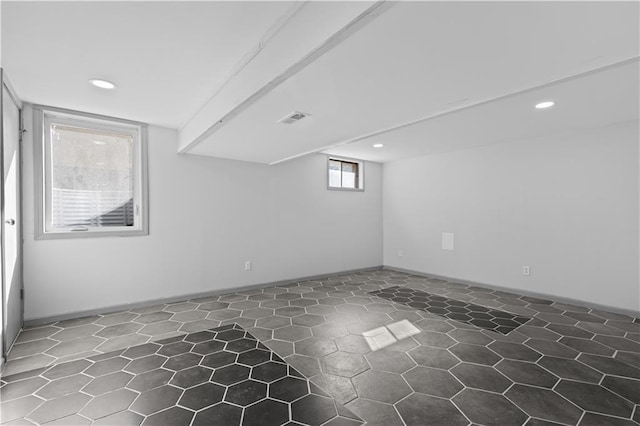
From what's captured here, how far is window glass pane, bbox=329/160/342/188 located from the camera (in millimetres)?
6107

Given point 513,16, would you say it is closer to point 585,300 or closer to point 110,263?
point 585,300

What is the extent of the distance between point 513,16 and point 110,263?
4.61m

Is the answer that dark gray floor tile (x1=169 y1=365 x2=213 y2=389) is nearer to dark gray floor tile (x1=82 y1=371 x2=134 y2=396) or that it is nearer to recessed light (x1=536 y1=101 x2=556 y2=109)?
dark gray floor tile (x1=82 y1=371 x2=134 y2=396)

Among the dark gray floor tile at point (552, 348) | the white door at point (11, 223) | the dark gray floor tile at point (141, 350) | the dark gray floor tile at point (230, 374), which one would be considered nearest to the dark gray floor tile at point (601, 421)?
the dark gray floor tile at point (552, 348)

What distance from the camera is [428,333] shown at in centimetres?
308

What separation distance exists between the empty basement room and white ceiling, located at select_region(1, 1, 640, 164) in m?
0.02

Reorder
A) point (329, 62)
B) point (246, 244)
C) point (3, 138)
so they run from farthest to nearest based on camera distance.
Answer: point (246, 244), point (3, 138), point (329, 62)

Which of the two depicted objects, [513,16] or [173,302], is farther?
[173,302]

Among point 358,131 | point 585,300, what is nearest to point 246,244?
point 358,131

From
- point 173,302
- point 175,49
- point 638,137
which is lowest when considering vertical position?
point 173,302

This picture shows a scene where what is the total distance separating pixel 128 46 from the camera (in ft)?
7.27

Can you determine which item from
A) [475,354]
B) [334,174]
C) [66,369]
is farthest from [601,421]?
[334,174]

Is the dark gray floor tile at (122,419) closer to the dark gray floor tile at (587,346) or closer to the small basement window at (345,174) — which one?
the dark gray floor tile at (587,346)

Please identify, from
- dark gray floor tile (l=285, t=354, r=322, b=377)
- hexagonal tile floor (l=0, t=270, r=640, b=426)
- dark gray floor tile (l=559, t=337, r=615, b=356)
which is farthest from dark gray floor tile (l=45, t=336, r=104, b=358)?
dark gray floor tile (l=559, t=337, r=615, b=356)
